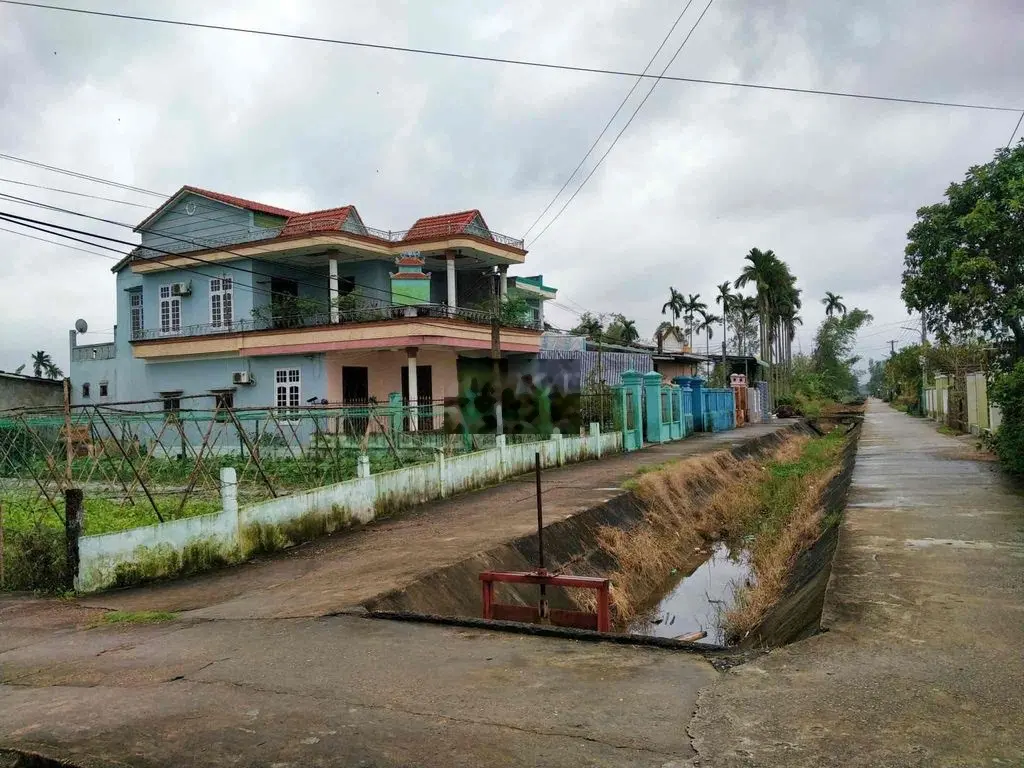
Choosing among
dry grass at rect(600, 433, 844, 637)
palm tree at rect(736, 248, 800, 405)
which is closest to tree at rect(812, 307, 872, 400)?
palm tree at rect(736, 248, 800, 405)

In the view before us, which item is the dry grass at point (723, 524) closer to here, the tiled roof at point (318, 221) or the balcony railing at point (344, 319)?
the balcony railing at point (344, 319)

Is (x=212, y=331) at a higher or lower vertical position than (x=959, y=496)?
higher

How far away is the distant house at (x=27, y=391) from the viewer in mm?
25281

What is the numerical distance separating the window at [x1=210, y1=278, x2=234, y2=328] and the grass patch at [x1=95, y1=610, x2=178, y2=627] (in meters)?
19.0

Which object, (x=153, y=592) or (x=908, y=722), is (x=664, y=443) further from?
(x=908, y=722)

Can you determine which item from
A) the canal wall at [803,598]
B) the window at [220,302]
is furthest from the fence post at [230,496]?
the window at [220,302]

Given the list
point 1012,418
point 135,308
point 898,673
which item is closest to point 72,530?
point 898,673

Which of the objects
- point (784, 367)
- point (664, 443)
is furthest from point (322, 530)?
point (784, 367)

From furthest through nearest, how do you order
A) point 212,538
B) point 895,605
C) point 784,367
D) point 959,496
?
point 784,367
point 959,496
point 212,538
point 895,605

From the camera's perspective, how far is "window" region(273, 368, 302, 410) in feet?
79.9

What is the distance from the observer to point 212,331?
25.6 m

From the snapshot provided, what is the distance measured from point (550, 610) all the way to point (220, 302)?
21.7 m

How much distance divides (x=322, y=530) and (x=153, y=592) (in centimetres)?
300

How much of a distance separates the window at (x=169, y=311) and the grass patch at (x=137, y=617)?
20.7 metres
